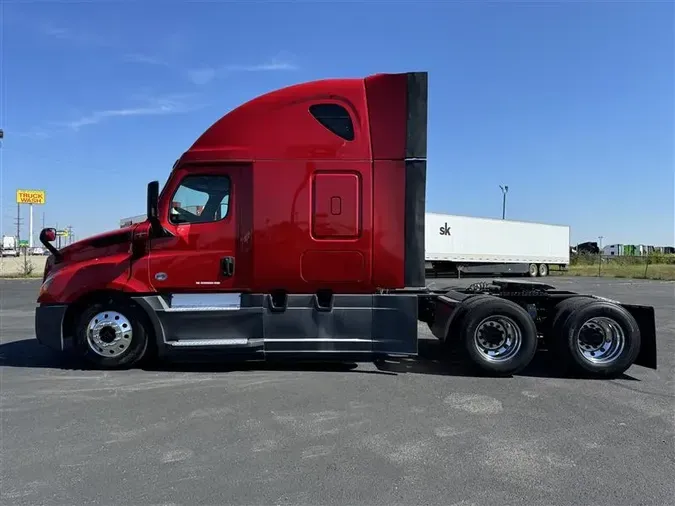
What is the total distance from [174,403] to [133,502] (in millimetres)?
2023

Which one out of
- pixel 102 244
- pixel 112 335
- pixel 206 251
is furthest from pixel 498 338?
pixel 102 244

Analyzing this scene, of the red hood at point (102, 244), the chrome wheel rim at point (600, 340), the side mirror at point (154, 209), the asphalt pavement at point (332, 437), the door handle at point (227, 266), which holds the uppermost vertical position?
the side mirror at point (154, 209)

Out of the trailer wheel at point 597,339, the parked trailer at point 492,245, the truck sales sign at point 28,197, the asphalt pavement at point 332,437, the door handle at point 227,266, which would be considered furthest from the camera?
the truck sales sign at point 28,197

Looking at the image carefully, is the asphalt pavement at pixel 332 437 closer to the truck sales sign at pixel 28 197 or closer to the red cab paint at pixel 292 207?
the red cab paint at pixel 292 207

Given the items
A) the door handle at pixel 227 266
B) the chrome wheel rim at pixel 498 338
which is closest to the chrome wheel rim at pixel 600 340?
the chrome wheel rim at pixel 498 338

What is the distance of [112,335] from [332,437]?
3630 millimetres

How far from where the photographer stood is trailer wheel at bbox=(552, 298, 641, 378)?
6.30m

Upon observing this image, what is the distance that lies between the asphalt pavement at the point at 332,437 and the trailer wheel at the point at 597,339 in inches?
9.6

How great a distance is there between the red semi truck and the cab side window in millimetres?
13

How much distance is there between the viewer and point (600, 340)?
21.1ft

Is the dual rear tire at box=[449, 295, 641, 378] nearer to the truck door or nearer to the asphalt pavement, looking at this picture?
the asphalt pavement

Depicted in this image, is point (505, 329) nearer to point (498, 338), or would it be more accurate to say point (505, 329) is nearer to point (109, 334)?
point (498, 338)

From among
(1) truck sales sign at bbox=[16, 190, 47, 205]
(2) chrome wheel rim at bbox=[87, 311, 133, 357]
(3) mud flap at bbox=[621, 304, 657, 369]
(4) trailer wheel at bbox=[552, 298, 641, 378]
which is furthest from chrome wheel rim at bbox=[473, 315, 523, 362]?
(1) truck sales sign at bbox=[16, 190, 47, 205]

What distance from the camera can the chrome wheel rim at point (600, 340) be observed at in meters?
6.37
